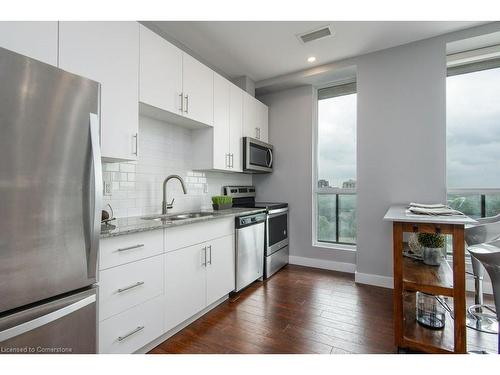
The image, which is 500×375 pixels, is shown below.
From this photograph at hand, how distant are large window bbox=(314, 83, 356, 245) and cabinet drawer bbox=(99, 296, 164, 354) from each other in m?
2.54

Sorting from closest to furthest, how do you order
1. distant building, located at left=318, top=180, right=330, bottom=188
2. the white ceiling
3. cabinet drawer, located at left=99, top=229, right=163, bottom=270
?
cabinet drawer, located at left=99, top=229, right=163, bottom=270 → the white ceiling → distant building, located at left=318, top=180, right=330, bottom=188

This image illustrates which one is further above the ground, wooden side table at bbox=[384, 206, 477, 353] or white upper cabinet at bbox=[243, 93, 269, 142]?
white upper cabinet at bbox=[243, 93, 269, 142]

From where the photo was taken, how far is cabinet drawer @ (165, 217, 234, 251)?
6.00 ft

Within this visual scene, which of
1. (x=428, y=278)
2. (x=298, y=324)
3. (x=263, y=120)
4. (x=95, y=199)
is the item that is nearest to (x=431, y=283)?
(x=428, y=278)

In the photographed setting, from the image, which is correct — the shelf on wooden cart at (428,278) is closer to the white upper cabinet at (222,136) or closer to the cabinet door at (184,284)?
the cabinet door at (184,284)

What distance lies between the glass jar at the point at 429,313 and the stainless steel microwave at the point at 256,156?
222 centimetres

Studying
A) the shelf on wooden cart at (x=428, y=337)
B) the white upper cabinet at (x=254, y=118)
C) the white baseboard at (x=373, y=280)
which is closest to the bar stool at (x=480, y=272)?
the shelf on wooden cart at (x=428, y=337)

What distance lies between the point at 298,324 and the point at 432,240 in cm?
124

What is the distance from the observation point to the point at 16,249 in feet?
3.17

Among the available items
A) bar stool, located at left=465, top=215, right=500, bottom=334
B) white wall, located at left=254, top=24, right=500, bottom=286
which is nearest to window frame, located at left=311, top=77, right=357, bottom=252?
white wall, located at left=254, top=24, right=500, bottom=286

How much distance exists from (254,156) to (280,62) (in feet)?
4.08

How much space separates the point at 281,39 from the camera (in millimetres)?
2672

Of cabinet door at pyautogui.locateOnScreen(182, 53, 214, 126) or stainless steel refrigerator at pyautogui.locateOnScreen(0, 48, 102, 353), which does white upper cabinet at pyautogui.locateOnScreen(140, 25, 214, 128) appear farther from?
stainless steel refrigerator at pyautogui.locateOnScreen(0, 48, 102, 353)

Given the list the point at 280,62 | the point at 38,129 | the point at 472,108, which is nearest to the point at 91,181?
the point at 38,129
